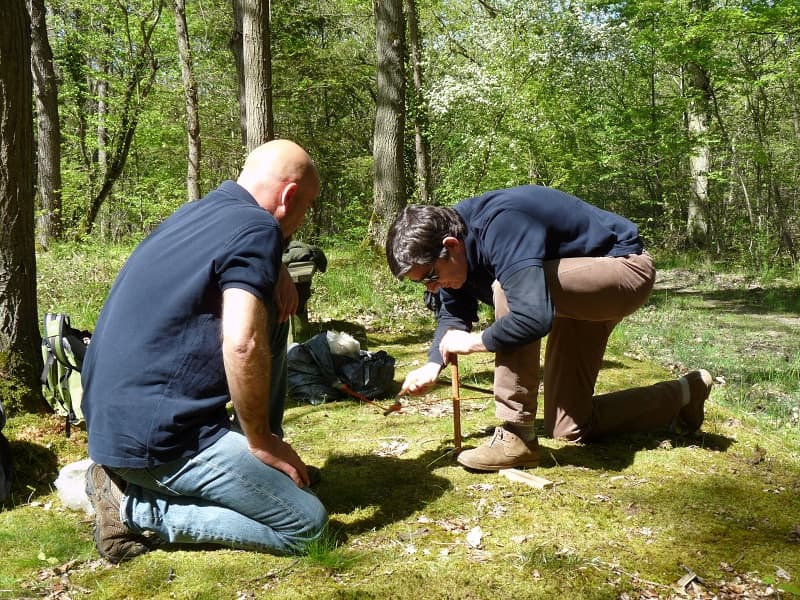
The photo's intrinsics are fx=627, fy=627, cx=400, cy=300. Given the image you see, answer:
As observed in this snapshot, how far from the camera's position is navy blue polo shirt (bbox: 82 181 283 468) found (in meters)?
2.14

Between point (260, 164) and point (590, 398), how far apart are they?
2.08 metres

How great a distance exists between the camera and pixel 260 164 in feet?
7.95

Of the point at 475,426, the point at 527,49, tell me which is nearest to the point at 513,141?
the point at 527,49

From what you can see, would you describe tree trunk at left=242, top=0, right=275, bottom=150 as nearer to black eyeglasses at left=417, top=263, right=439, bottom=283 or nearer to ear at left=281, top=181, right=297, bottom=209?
black eyeglasses at left=417, top=263, right=439, bottom=283

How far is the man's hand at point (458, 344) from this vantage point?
9.44 feet

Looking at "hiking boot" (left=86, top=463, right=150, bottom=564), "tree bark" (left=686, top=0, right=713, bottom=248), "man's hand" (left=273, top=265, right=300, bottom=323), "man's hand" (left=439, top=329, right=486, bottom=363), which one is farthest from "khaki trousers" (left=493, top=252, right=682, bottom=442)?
"tree bark" (left=686, top=0, right=713, bottom=248)

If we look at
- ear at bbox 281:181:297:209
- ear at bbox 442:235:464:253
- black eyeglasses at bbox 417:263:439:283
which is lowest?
black eyeglasses at bbox 417:263:439:283

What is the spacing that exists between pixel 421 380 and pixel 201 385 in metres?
1.16

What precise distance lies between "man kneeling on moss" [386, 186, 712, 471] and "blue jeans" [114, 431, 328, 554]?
93 centimetres

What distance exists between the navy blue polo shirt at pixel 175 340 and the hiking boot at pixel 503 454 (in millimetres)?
1333

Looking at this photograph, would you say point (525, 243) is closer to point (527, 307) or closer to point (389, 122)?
point (527, 307)

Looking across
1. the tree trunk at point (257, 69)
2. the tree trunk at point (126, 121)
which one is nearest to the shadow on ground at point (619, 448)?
the tree trunk at point (257, 69)

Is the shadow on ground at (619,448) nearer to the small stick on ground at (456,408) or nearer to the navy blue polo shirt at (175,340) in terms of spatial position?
the small stick on ground at (456,408)

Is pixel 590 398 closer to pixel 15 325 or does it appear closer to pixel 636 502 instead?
pixel 636 502
